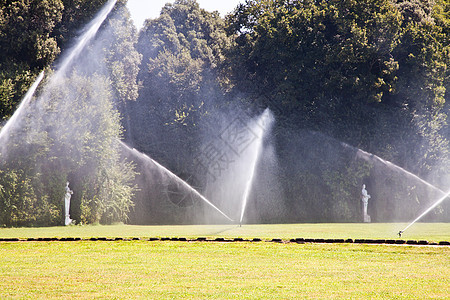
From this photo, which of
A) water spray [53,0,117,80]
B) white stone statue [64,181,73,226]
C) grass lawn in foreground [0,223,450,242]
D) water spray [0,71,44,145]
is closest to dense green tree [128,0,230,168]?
water spray [53,0,117,80]

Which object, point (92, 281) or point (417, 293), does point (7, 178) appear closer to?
point (92, 281)

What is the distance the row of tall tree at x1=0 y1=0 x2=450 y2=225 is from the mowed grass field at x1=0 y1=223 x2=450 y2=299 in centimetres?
2041

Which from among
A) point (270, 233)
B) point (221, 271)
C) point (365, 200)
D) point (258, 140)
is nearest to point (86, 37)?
point (258, 140)

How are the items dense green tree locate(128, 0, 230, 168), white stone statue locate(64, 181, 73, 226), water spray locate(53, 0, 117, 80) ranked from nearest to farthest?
1. white stone statue locate(64, 181, 73, 226)
2. water spray locate(53, 0, 117, 80)
3. dense green tree locate(128, 0, 230, 168)

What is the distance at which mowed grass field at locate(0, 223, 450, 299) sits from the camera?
39.4 feet

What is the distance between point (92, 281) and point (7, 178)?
25383 mm

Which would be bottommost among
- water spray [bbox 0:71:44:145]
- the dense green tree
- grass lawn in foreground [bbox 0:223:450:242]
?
grass lawn in foreground [bbox 0:223:450:242]

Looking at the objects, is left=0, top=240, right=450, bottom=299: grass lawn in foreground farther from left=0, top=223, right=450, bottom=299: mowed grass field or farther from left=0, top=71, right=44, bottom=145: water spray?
left=0, top=71, right=44, bottom=145: water spray

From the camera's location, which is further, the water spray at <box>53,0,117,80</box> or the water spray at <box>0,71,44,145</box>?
the water spray at <box>53,0,117,80</box>

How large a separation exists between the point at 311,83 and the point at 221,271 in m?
31.1

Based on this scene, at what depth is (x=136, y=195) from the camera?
153 feet

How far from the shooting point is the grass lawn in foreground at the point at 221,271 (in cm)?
1203

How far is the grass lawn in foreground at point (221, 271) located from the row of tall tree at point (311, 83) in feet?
67.2

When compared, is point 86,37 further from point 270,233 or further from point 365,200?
point 270,233
